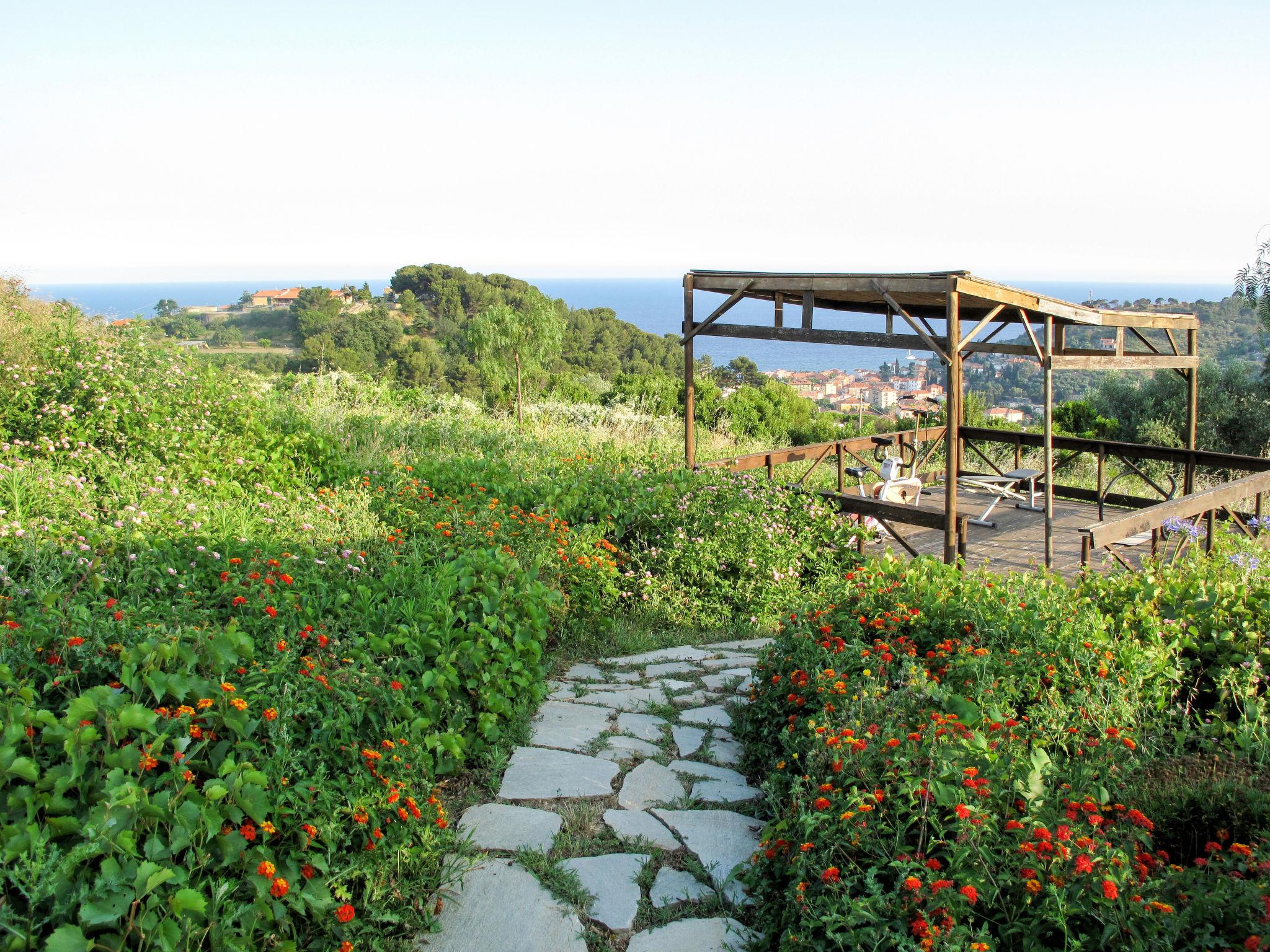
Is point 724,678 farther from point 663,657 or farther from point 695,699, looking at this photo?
point 663,657

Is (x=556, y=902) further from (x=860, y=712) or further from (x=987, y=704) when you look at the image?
(x=987, y=704)

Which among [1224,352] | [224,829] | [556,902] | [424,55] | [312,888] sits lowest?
[556,902]

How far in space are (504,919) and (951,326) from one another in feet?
14.6

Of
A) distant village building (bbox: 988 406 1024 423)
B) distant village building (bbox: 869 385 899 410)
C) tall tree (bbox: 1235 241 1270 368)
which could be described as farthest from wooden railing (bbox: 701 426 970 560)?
distant village building (bbox: 869 385 899 410)

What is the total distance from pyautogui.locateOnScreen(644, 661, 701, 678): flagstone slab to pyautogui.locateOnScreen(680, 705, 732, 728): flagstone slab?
0.47 meters

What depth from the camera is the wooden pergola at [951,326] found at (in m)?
5.51

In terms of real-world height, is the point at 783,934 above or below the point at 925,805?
below

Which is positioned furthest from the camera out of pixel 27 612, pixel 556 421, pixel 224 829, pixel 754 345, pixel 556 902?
pixel 754 345

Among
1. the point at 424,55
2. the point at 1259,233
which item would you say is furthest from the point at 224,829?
the point at 424,55

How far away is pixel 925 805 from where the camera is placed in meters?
1.89

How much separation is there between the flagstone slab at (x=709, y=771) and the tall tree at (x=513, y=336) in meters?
10.1

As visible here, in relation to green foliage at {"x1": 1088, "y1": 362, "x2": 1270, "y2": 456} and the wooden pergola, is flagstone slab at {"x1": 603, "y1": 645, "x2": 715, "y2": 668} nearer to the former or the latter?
the wooden pergola

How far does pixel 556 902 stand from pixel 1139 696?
1939mm

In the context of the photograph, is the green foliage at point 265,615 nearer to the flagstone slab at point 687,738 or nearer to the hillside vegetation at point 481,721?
the hillside vegetation at point 481,721
